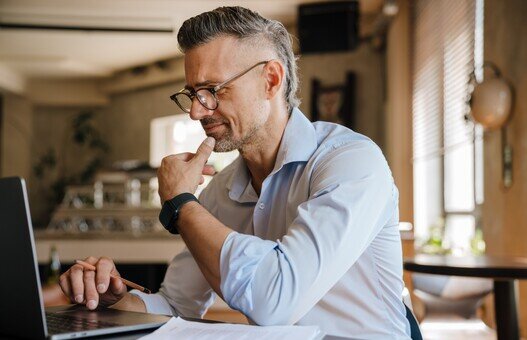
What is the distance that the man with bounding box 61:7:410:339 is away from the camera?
98cm

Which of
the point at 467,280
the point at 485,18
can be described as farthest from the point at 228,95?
the point at 485,18

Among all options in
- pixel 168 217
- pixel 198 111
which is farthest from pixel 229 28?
pixel 168 217

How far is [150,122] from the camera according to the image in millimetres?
10906

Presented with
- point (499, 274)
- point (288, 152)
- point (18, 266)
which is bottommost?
point (499, 274)

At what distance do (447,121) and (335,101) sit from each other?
2.67m

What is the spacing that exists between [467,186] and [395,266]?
14.0ft

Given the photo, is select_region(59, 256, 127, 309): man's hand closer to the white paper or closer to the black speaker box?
the white paper

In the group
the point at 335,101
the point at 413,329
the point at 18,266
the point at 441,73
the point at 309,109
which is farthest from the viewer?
the point at 309,109

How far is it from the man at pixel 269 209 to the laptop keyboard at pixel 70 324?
13 cm

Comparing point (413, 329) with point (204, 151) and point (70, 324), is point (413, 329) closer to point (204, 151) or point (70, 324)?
point (204, 151)

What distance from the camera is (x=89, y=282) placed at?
115 centimetres

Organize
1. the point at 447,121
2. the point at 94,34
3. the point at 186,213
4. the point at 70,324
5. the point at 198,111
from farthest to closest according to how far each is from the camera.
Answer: the point at 94,34, the point at 447,121, the point at 198,111, the point at 186,213, the point at 70,324

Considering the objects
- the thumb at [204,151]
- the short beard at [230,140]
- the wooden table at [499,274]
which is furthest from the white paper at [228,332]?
the wooden table at [499,274]

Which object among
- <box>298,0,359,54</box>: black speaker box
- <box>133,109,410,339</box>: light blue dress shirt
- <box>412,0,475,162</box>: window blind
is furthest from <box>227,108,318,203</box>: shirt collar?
<box>298,0,359,54</box>: black speaker box
